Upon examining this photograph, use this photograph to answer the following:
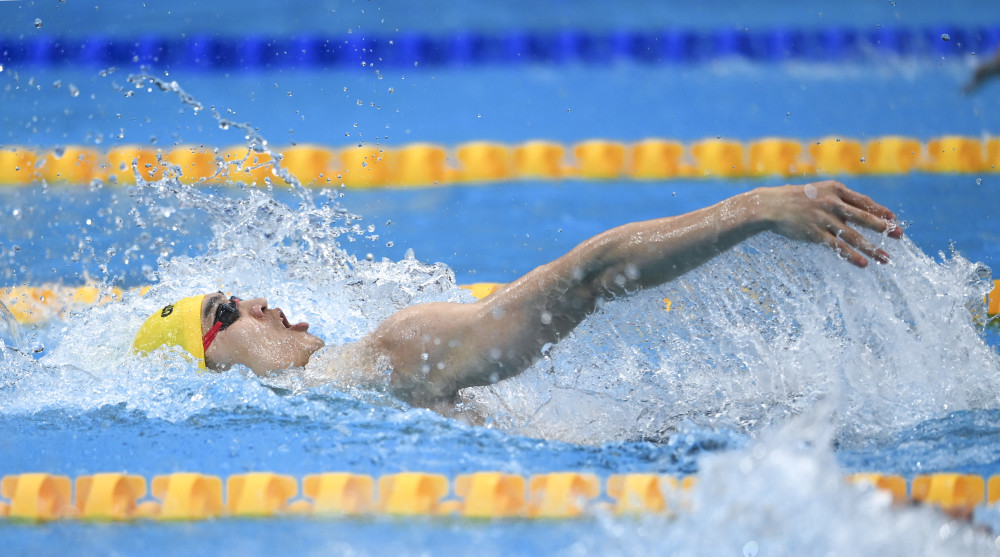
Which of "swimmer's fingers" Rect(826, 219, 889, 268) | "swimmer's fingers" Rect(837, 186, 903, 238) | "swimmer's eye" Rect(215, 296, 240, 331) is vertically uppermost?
"swimmer's fingers" Rect(837, 186, 903, 238)

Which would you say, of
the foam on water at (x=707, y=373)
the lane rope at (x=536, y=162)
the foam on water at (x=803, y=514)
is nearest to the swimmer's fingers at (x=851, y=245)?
the foam on water at (x=707, y=373)

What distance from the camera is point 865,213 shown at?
1701mm

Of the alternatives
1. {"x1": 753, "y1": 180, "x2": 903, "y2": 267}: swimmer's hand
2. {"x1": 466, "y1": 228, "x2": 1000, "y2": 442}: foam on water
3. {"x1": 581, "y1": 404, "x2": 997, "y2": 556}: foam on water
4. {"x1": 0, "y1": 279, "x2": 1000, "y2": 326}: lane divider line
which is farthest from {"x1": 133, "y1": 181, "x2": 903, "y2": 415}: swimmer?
{"x1": 0, "y1": 279, "x2": 1000, "y2": 326}: lane divider line

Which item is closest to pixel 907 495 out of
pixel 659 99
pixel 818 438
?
pixel 818 438

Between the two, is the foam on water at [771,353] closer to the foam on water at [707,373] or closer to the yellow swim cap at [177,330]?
the foam on water at [707,373]

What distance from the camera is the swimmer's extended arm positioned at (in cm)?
173

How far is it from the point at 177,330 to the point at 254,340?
0.64 feet

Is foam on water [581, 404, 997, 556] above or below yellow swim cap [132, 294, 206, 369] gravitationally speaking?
below

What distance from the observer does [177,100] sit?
16.1ft

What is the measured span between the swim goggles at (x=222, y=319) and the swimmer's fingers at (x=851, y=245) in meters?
1.40

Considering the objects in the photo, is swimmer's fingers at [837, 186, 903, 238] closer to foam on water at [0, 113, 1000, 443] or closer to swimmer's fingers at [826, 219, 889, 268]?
swimmer's fingers at [826, 219, 889, 268]

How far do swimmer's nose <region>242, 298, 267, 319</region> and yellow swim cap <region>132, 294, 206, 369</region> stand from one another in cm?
10

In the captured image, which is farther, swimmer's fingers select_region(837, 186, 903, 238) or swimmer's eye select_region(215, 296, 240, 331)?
swimmer's eye select_region(215, 296, 240, 331)

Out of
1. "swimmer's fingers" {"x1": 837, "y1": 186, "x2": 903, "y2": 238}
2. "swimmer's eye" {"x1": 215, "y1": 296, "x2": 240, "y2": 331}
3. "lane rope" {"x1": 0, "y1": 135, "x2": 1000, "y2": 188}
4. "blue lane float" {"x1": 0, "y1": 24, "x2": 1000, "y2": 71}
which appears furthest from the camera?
"blue lane float" {"x1": 0, "y1": 24, "x2": 1000, "y2": 71}
